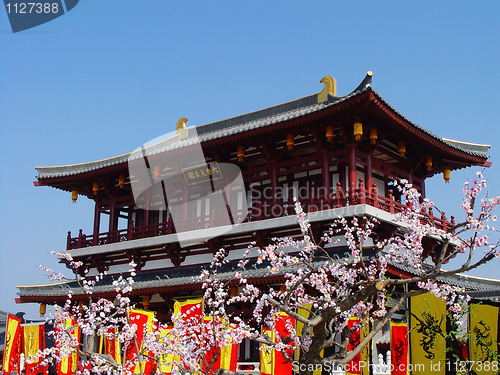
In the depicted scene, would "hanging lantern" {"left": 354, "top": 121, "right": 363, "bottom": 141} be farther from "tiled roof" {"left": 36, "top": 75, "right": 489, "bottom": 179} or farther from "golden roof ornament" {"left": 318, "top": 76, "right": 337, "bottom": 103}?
"golden roof ornament" {"left": 318, "top": 76, "right": 337, "bottom": 103}

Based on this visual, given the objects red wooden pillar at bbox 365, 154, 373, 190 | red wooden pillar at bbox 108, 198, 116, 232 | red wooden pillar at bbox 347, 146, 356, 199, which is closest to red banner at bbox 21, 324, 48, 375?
red wooden pillar at bbox 108, 198, 116, 232

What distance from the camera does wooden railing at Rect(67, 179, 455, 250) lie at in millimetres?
16047

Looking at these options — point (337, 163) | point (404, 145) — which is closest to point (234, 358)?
point (337, 163)

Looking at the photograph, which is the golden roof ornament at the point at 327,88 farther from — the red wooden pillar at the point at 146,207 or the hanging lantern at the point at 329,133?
the red wooden pillar at the point at 146,207

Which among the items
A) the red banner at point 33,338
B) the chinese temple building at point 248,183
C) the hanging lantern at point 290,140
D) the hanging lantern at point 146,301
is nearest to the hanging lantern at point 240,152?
the chinese temple building at point 248,183

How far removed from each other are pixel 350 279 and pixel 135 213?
13094 millimetres

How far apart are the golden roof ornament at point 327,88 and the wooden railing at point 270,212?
3.93 m

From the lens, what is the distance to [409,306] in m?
12.8

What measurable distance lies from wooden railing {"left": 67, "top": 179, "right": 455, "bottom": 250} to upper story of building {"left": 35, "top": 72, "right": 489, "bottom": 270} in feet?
0.15

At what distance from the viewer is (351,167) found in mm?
16578

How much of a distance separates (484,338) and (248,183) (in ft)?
32.8

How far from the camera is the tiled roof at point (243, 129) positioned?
1818cm

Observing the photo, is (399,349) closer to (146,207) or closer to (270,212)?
(270,212)

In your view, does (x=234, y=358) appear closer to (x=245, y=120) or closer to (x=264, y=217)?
(x=264, y=217)
